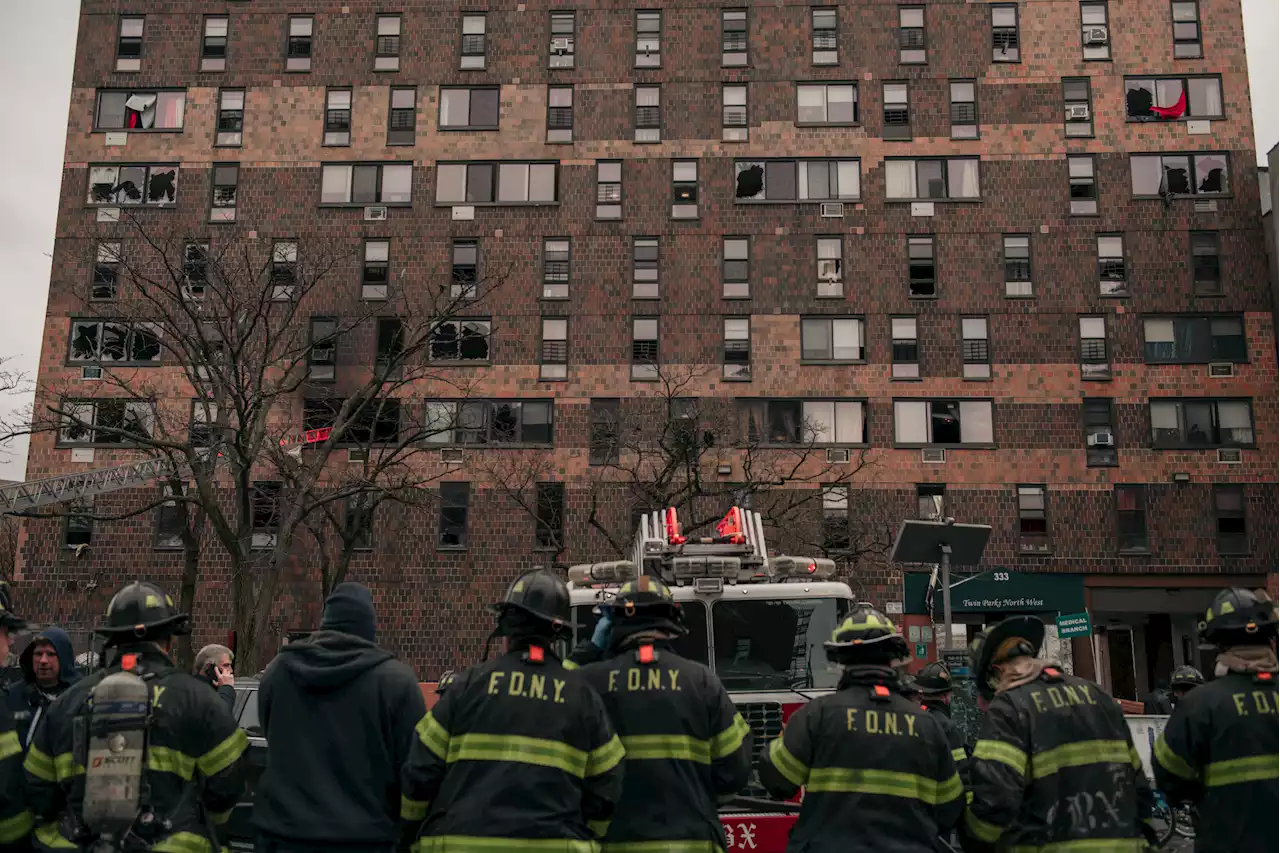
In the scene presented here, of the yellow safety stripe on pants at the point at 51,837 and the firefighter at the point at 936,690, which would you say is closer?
the yellow safety stripe on pants at the point at 51,837

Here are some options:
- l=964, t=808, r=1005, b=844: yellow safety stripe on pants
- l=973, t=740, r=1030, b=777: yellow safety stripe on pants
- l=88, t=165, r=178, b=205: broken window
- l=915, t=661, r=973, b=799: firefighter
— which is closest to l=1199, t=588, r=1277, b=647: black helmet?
l=973, t=740, r=1030, b=777: yellow safety stripe on pants

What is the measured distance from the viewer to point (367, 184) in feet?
117

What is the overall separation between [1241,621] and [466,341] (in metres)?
30.4

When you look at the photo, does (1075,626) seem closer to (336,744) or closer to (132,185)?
(336,744)

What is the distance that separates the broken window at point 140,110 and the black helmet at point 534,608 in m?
35.1

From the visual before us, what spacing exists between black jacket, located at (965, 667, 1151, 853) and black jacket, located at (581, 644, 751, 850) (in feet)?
3.85

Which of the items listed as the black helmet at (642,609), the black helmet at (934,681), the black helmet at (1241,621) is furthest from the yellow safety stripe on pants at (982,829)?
the black helmet at (934,681)

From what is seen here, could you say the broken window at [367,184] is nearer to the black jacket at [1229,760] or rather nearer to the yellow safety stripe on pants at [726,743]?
the yellow safety stripe on pants at [726,743]

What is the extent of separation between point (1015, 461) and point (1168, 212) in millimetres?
9043

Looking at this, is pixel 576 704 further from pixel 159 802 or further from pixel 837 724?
pixel 159 802

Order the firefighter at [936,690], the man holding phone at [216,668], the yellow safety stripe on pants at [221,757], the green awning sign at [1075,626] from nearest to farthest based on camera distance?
the yellow safety stripe on pants at [221,757] < the man holding phone at [216,668] < the firefighter at [936,690] < the green awning sign at [1075,626]

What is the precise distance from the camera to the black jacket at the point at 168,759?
509cm

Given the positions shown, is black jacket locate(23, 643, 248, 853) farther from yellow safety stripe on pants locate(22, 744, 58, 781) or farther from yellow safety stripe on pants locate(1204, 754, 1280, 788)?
yellow safety stripe on pants locate(1204, 754, 1280, 788)

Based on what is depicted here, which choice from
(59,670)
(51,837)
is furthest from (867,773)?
(59,670)
